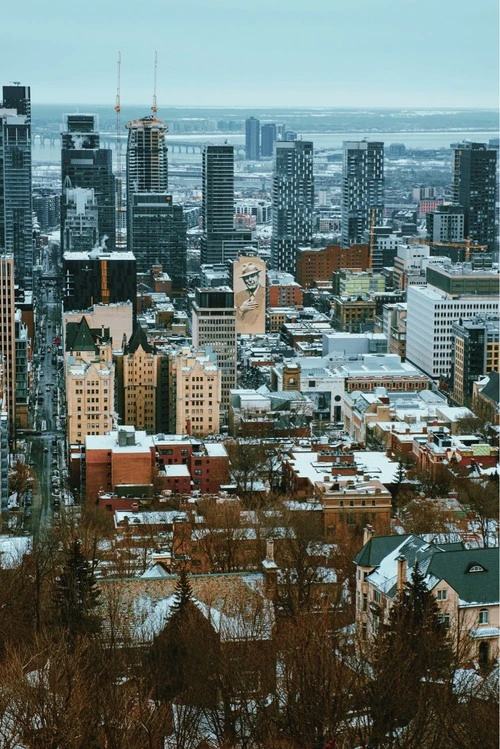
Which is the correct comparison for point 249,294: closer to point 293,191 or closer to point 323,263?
point 323,263

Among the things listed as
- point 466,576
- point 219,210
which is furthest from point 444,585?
point 219,210

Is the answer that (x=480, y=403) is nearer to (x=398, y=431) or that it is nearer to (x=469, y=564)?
(x=398, y=431)

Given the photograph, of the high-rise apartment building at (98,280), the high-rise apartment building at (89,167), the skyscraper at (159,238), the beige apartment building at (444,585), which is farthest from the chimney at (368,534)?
the high-rise apartment building at (89,167)

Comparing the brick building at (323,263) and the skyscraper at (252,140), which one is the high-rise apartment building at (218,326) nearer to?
the brick building at (323,263)

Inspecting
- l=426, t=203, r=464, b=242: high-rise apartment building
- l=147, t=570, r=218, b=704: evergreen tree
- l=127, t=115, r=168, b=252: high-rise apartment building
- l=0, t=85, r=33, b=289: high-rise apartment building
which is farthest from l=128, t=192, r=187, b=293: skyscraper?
l=147, t=570, r=218, b=704: evergreen tree

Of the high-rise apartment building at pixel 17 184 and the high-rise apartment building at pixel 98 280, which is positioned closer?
the high-rise apartment building at pixel 98 280

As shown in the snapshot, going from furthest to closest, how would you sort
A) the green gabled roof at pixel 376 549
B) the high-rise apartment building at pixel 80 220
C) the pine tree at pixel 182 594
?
the high-rise apartment building at pixel 80 220 < the green gabled roof at pixel 376 549 < the pine tree at pixel 182 594

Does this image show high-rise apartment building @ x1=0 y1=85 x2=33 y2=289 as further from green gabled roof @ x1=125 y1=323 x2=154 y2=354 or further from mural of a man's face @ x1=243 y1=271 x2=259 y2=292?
green gabled roof @ x1=125 y1=323 x2=154 y2=354
